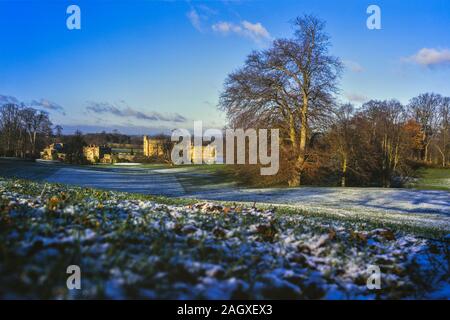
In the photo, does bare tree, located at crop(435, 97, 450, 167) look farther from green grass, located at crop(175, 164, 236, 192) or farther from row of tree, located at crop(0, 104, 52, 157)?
row of tree, located at crop(0, 104, 52, 157)

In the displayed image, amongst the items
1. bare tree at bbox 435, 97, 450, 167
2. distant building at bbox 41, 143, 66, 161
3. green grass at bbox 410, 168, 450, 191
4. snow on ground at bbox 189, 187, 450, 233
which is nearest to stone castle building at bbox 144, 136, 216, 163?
distant building at bbox 41, 143, 66, 161

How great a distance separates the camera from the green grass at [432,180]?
39.2 m

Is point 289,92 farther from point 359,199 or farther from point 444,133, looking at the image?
point 444,133

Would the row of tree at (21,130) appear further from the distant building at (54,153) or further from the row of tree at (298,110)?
the row of tree at (298,110)

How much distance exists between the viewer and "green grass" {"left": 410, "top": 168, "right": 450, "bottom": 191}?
39188mm

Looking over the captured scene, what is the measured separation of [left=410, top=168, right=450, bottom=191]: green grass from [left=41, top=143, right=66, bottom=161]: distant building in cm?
6719

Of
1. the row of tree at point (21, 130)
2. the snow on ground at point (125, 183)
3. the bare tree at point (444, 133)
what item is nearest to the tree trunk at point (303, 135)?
the snow on ground at point (125, 183)

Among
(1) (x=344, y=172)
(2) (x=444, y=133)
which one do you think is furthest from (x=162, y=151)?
(2) (x=444, y=133)

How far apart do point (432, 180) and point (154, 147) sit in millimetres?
67308

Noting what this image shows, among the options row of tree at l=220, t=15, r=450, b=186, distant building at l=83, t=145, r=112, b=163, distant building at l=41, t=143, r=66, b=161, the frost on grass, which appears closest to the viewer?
the frost on grass

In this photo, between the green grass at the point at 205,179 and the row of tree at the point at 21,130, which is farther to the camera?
the row of tree at the point at 21,130

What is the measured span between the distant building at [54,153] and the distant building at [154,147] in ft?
75.1

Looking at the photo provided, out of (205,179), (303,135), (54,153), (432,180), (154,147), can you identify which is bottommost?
(432,180)

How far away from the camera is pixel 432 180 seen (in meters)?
46.1
